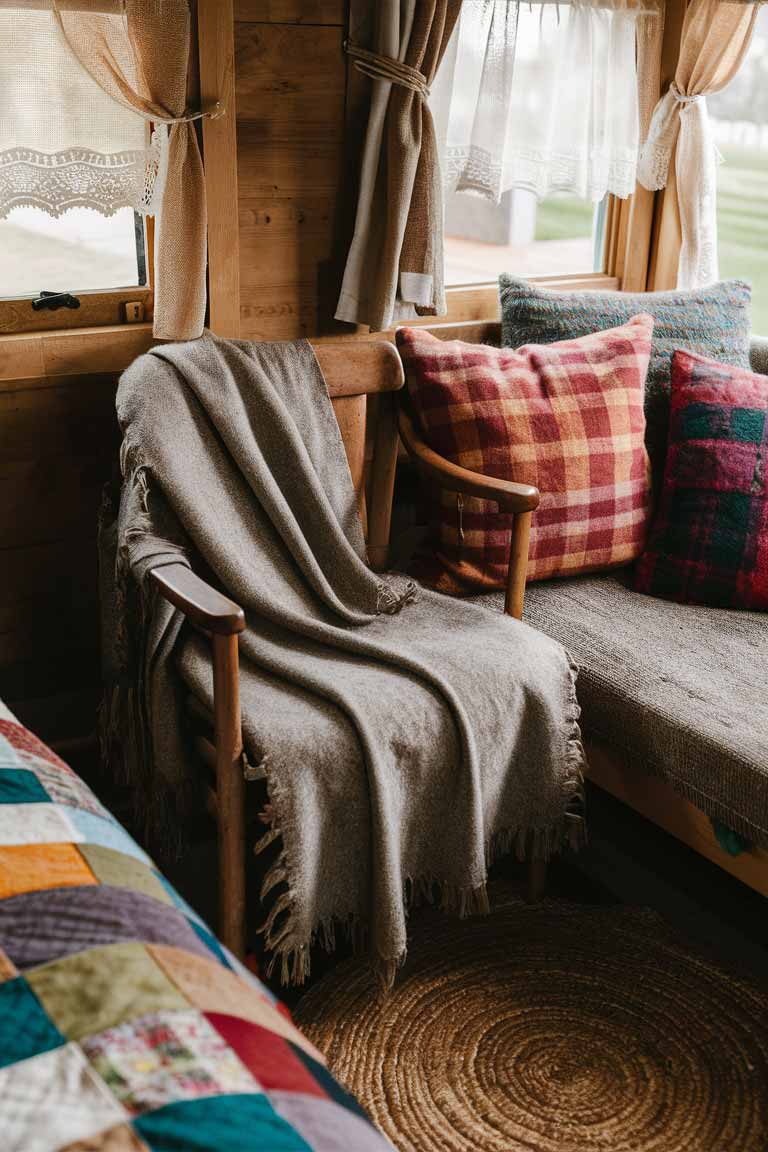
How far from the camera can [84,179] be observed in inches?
83.1

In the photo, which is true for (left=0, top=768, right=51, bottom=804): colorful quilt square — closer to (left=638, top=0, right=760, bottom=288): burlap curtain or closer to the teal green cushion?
the teal green cushion

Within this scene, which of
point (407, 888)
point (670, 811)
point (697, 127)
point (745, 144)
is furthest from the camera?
point (745, 144)

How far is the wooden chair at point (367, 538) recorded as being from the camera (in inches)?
65.2

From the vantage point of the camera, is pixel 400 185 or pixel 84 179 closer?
pixel 84 179

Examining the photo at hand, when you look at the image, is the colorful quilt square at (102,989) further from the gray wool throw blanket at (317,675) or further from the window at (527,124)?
the window at (527,124)

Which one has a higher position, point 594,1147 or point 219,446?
point 219,446

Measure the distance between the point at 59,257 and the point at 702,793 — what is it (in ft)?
5.13

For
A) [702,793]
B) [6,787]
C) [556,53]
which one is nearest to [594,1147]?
[702,793]

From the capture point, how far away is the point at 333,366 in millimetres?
2271

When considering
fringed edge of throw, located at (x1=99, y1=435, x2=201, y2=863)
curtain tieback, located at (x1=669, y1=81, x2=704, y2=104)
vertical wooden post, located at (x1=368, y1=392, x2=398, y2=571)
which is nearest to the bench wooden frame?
vertical wooden post, located at (x1=368, y1=392, x2=398, y2=571)

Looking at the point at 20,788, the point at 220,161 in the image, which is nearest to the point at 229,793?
the point at 20,788

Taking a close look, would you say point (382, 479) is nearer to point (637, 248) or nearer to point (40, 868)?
point (637, 248)

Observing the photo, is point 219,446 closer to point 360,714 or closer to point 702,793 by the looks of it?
point 360,714

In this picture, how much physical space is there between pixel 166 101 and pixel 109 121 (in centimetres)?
11
